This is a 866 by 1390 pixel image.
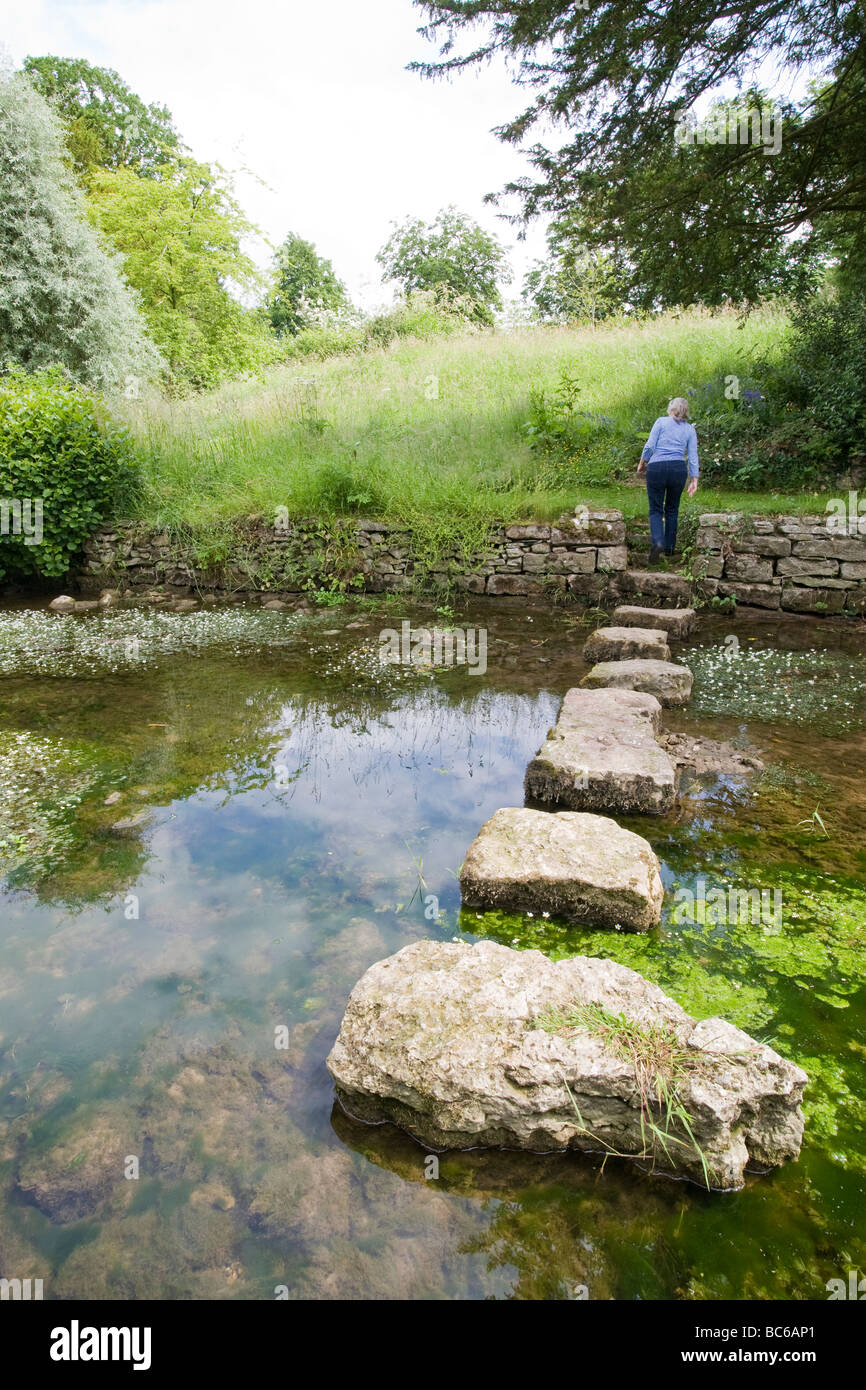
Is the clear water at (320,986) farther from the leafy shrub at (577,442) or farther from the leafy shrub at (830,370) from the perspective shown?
the leafy shrub at (830,370)

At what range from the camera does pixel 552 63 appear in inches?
285

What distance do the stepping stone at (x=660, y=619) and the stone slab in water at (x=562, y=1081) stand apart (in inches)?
214

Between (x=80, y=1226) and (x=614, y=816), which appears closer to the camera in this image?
(x=80, y=1226)

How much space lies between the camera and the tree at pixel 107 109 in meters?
27.9

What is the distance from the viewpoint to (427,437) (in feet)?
35.0

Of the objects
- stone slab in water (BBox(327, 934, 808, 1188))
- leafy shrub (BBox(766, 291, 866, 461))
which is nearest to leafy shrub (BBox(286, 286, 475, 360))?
leafy shrub (BBox(766, 291, 866, 461))

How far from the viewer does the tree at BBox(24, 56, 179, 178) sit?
91.7 feet

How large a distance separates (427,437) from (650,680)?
6.47m

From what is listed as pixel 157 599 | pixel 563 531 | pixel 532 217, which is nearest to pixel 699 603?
pixel 563 531

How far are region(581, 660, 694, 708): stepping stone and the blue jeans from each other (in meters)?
3.23

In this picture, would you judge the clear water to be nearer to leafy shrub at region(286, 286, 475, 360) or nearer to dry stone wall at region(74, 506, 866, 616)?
dry stone wall at region(74, 506, 866, 616)

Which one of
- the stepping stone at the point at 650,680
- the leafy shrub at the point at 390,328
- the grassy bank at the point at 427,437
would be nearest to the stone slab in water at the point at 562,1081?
the stepping stone at the point at 650,680

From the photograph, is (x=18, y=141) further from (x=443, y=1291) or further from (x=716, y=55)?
(x=443, y=1291)

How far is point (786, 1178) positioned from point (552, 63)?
9101 mm
